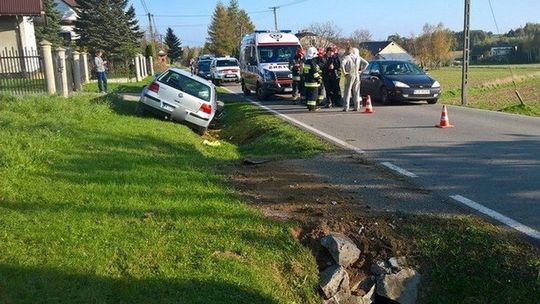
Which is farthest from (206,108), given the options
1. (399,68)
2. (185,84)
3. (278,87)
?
(399,68)

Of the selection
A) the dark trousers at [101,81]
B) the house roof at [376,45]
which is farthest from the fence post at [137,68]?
the house roof at [376,45]

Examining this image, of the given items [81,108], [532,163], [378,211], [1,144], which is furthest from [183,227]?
[81,108]

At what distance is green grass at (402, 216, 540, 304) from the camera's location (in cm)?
441

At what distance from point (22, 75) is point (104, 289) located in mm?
15918

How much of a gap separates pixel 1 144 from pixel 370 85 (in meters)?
14.2

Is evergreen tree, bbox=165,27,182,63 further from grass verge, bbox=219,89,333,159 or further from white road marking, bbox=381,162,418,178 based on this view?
white road marking, bbox=381,162,418,178

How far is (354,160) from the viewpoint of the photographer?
849 centimetres

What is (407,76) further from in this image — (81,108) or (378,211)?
(378,211)

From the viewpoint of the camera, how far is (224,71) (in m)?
36.4

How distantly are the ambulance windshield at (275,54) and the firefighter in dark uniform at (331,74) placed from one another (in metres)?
4.09

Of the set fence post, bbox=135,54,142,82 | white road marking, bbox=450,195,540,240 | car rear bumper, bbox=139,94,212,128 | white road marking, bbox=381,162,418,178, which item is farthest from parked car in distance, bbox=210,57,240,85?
white road marking, bbox=450,195,540,240

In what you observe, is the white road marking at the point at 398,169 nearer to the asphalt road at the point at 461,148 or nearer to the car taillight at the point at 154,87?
the asphalt road at the point at 461,148

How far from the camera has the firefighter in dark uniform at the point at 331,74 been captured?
1684cm

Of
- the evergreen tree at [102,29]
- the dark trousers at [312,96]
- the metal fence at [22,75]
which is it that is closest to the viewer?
the dark trousers at [312,96]
